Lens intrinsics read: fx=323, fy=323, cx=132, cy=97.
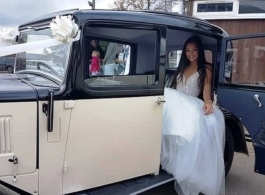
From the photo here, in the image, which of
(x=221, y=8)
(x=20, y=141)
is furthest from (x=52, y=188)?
(x=221, y=8)

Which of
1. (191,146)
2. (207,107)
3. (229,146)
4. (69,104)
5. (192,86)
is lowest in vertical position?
(229,146)

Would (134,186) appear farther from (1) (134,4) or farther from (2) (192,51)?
(1) (134,4)

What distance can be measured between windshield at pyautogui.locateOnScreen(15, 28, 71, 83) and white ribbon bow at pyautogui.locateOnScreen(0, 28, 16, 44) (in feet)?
0.32

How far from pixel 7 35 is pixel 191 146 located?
227 centimetres

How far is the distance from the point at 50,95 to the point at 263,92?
2.32 meters

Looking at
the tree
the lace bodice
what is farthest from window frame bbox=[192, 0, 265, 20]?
the tree

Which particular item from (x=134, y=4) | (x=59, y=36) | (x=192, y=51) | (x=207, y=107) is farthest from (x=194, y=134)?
(x=134, y=4)

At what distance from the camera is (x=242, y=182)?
14.3ft

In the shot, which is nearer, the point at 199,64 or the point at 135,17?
the point at 135,17

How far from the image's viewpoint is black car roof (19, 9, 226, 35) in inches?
107

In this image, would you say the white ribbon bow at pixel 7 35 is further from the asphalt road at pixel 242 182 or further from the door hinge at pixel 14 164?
the asphalt road at pixel 242 182

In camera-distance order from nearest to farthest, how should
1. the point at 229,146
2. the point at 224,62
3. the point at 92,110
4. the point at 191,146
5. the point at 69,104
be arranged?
1. the point at 69,104
2. the point at 92,110
3. the point at 191,146
4. the point at 224,62
5. the point at 229,146

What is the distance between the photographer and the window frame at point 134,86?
8.97 ft

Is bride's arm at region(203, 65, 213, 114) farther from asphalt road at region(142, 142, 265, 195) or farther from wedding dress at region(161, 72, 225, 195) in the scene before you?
asphalt road at region(142, 142, 265, 195)
